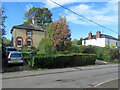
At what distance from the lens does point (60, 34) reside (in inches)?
768

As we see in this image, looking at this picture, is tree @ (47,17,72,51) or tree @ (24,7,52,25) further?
tree @ (24,7,52,25)

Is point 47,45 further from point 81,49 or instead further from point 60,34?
point 81,49

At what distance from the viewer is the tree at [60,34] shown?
19.5 m

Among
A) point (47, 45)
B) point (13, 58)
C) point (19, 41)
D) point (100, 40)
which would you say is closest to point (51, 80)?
point (13, 58)

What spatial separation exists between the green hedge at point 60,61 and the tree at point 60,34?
443 cm

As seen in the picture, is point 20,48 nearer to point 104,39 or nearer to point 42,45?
point 42,45

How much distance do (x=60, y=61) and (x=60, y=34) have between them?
664 cm

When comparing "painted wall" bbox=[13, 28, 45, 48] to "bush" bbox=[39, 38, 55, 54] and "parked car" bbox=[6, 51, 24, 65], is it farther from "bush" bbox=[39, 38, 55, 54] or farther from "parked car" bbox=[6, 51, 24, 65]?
"parked car" bbox=[6, 51, 24, 65]

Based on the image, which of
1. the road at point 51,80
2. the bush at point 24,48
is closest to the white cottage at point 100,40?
the bush at point 24,48

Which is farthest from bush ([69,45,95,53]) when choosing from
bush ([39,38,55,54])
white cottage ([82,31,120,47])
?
white cottage ([82,31,120,47])

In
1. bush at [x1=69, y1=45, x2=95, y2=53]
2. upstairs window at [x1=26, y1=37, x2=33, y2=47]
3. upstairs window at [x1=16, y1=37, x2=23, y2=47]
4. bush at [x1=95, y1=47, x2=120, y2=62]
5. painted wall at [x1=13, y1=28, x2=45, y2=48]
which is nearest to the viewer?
bush at [x1=95, y1=47, x2=120, y2=62]

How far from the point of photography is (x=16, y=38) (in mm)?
27453

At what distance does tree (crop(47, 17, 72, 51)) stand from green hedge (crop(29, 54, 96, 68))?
443 centimetres

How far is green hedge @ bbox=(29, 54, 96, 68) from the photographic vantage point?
12464mm
